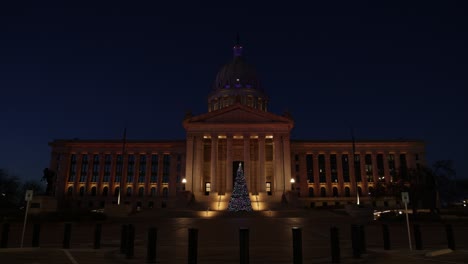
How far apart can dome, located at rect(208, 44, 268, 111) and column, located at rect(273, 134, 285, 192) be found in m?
29.4

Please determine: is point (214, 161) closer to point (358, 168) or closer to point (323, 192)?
point (323, 192)

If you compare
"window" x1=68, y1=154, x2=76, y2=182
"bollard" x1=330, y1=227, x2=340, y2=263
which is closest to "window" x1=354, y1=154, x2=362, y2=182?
"window" x1=68, y1=154, x2=76, y2=182

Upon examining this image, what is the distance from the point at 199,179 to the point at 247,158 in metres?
10.2

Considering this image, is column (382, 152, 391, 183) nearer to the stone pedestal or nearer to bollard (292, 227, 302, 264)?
the stone pedestal

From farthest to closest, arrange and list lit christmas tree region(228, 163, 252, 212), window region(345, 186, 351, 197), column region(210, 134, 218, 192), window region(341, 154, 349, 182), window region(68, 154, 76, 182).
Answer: window region(68, 154, 76, 182) → window region(341, 154, 349, 182) → window region(345, 186, 351, 197) → column region(210, 134, 218, 192) → lit christmas tree region(228, 163, 252, 212)

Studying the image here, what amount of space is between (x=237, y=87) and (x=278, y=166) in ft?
122

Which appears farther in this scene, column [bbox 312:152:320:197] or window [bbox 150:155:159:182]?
window [bbox 150:155:159:182]

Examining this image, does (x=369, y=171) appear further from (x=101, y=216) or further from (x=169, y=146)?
(x=101, y=216)

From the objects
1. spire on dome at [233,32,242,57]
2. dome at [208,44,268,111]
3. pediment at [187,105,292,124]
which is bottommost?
pediment at [187,105,292,124]

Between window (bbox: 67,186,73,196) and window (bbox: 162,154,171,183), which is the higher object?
window (bbox: 162,154,171,183)

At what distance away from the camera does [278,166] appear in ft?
225

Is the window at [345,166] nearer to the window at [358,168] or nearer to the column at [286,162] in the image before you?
the window at [358,168]

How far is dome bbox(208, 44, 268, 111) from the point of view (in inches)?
3888

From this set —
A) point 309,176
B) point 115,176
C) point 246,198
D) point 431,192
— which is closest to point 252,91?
point 309,176
